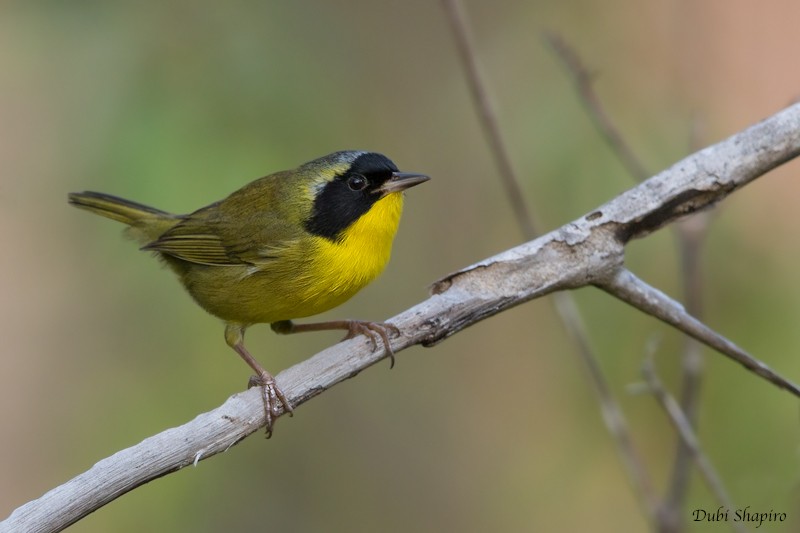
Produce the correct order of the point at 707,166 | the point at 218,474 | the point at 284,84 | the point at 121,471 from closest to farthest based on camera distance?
1. the point at 121,471
2. the point at 707,166
3. the point at 284,84
4. the point at 218,474

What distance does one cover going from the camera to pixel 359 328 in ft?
13.3

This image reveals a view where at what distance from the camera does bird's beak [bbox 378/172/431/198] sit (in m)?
4.40

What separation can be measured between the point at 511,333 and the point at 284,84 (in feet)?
8.71

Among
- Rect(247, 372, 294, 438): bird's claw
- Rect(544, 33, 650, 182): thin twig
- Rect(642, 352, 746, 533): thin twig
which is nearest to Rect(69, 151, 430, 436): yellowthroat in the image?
Rect(247, 372, 294, 438): bird's claw

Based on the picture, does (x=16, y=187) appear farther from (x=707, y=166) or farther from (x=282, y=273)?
(x=707, y=166)

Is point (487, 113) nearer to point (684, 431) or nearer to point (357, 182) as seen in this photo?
point (357, 182)

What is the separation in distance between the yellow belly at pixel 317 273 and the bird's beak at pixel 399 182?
0.04 meters

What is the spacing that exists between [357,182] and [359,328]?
0.84m

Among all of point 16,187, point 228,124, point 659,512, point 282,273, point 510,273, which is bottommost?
point 659,512

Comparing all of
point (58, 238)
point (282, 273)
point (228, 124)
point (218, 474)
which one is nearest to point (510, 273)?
point (282, 273)

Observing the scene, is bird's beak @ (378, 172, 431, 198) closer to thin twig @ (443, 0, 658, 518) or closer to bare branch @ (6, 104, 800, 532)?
thin twig @ (443, 0, 658, 518)

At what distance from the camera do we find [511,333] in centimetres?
701

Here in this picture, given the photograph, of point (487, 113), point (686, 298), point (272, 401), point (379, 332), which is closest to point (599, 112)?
point (487, 113)

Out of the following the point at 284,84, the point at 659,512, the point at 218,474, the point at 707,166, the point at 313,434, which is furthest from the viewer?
the point at 313,434
